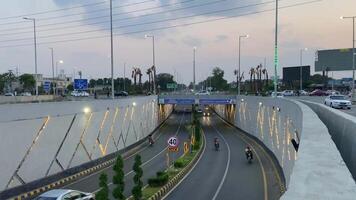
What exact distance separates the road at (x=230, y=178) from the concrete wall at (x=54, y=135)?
8.40 metres

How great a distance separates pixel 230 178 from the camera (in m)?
36.4

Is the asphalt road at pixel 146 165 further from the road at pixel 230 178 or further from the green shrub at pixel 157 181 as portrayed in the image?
the road at pixel 230 178

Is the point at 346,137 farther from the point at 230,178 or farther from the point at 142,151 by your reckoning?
the point at 142,151

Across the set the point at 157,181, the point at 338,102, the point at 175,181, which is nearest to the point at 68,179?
the point at 157,181

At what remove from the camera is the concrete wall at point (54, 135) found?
26.5 meters

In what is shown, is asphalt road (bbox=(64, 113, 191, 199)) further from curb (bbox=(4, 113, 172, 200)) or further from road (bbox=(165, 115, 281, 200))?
road (bbox=(165, 115, 281, 200))

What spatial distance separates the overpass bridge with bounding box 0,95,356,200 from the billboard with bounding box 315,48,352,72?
4850cm

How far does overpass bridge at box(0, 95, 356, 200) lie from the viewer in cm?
1043

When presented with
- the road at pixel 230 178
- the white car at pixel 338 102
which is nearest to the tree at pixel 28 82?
the road at pixel 230 178

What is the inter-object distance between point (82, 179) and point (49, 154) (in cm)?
385

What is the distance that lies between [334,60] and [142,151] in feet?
205

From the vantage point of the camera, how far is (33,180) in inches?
1126

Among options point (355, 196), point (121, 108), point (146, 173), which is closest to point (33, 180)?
point (146, 173)

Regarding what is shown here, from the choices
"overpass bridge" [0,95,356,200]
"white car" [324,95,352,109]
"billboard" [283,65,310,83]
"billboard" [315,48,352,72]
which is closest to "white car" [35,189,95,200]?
"overpass bridge" [0,95,356,200]
